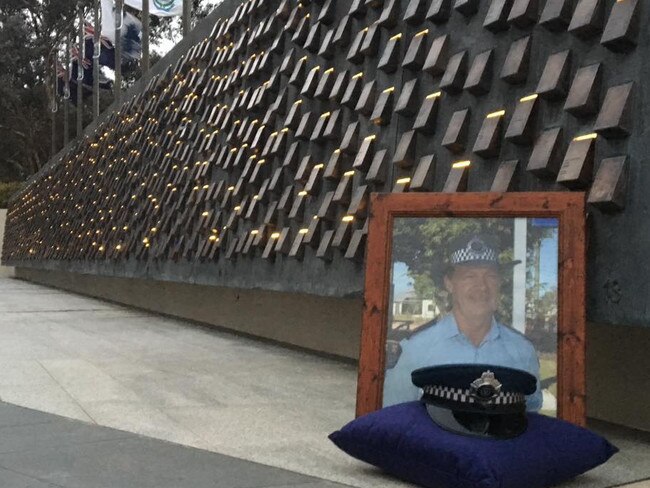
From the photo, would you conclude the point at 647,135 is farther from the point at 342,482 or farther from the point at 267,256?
the point at 267,256

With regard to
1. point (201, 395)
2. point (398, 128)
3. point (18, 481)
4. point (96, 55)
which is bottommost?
point (18, 481)

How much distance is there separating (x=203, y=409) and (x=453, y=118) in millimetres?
2777

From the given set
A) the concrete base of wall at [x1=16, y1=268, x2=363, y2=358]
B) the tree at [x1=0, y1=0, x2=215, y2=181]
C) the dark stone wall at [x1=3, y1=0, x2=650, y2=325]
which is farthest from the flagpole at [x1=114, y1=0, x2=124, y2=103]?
the tree at [x1=0, y1=0, x2=215, y2=181]

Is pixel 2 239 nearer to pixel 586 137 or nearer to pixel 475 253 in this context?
pixel 586 137

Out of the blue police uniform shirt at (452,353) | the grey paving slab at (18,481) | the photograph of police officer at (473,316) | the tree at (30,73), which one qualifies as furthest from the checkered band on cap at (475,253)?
the tree at (30,73)

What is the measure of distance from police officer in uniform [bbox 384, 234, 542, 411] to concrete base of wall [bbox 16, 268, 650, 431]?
1359 millimetres

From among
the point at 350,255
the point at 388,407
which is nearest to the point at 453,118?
the point at 350,255

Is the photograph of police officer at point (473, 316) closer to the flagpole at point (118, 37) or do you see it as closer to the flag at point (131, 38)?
the flagpole at point (118, 37)

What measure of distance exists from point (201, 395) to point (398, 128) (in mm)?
2720

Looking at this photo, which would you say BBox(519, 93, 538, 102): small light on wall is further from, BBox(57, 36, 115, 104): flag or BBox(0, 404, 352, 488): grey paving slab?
BBox(57, 36, 115, 104): flag

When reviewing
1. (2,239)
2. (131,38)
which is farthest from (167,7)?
(2,239)

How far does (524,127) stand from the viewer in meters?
5.34

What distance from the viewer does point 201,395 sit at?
6.34 m

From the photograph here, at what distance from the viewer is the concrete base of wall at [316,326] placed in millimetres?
5277
